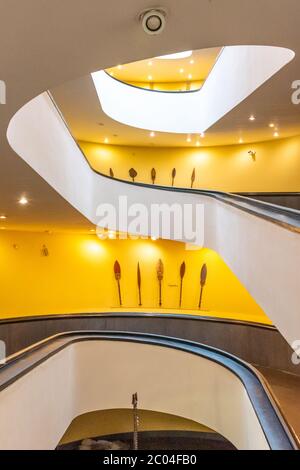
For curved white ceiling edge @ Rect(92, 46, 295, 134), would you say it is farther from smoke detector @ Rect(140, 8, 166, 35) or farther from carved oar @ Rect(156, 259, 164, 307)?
smoke detector @ Rect(140, 8, 166, 35)

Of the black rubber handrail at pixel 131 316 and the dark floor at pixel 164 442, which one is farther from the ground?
the black rubber handrail at pixel 131 316

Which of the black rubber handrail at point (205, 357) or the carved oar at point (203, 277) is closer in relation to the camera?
the black rubber handrail at point (205, 357)

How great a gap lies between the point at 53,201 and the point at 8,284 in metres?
4.98

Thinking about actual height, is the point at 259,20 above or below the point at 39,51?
above

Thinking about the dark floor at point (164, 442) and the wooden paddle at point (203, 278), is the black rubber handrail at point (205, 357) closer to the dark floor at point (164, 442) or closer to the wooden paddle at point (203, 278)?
the dark floor at point (164, 442)

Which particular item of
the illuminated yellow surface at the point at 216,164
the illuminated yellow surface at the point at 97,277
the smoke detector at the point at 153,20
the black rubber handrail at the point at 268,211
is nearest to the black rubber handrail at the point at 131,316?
the illuminated yellow surface at the point at 97,277

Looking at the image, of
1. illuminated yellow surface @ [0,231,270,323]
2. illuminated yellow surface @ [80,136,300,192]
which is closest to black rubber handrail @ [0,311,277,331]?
illuminated yellow surface @ [0,231,270,323]

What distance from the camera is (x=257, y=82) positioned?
610cm

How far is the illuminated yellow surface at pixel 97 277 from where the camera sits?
9.85 metres

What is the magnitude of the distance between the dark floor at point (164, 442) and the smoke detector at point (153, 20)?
26.6 feet

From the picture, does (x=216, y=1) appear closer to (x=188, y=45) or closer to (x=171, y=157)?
(x=188, y=45)

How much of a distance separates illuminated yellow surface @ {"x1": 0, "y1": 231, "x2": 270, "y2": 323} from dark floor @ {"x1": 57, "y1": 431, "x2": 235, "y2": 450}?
2.96 metres

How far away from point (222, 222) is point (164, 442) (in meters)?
5.49

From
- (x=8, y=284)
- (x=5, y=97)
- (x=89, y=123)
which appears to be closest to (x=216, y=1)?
(x=5, y=97)
